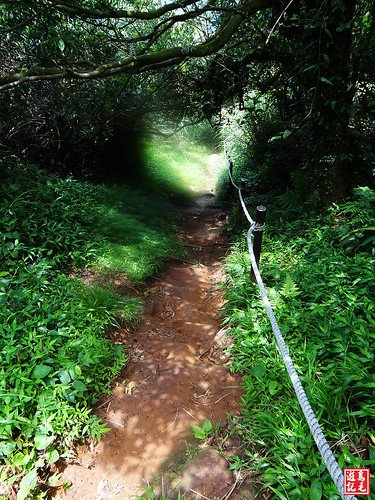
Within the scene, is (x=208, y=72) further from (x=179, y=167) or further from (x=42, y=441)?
(x=42, y=441)

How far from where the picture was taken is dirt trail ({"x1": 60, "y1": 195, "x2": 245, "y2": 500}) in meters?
2.37

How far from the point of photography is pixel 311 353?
2764mm

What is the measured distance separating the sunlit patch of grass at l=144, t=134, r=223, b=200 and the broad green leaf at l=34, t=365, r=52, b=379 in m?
7.63

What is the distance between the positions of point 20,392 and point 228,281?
126 inches

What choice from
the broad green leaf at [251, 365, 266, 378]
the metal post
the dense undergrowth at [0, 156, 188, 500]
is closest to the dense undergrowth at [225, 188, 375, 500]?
the broad green leaf at [251, 365, 266, 378]

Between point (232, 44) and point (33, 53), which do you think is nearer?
point (33, 53)

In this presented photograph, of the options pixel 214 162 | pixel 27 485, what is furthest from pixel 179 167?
pixel 27 485

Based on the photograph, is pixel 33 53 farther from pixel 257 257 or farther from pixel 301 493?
pixel 301 493

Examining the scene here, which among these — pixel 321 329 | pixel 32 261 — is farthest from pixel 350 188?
pixel 32 261

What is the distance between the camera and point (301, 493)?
6.20 feet

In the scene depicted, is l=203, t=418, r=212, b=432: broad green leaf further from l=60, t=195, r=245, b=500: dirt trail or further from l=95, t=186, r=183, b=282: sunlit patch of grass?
l=95, t=186, r=183, b=282: sunlit patch of grass

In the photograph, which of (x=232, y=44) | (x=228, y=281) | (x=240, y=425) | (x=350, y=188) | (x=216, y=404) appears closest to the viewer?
(x=240, y=425)

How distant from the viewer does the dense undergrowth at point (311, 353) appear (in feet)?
6.86

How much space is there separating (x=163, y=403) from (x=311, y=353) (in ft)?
4.87
